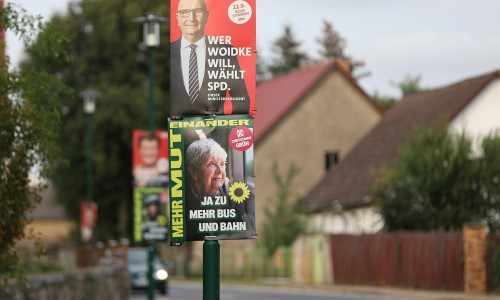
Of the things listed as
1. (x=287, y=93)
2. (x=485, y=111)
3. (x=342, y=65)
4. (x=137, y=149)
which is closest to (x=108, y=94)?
(x=287, y=93)

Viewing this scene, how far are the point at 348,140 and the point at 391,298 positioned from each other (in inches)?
1242

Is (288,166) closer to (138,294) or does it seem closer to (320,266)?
(320,266)

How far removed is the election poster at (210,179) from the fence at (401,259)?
26.1 meters

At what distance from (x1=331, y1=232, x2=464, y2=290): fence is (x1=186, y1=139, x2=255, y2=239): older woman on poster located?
2613cm

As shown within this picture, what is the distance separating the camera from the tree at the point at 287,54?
311 ft

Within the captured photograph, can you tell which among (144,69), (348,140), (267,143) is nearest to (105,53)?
(144,69)

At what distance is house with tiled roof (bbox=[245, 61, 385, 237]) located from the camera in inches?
2391

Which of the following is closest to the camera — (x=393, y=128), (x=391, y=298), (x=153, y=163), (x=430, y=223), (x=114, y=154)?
(x=153, y=163)

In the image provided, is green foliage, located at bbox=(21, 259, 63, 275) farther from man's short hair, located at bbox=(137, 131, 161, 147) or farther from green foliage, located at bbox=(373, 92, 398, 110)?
green foliage, located at bbox=(373, 92, 398, 110)

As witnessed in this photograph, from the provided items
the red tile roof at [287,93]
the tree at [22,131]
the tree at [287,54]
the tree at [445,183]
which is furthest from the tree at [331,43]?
the tree at [22,131]

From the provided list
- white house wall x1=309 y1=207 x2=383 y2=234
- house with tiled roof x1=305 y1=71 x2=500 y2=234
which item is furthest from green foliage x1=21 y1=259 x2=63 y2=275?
white house wall x1=309 y1=207 x2=383 y2=234

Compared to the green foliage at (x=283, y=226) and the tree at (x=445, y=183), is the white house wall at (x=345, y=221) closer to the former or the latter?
the green foliage at (x=283, y=226)

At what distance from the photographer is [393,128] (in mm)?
51906

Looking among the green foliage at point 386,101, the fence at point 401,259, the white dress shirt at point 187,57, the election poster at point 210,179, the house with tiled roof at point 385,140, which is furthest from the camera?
the green foliage at point 386,101
